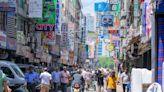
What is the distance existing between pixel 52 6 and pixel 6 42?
14.3m

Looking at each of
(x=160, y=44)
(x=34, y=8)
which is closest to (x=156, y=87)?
(x=160, y=44)

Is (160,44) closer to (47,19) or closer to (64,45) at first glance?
(47,19)

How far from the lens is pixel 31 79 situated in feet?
86.3

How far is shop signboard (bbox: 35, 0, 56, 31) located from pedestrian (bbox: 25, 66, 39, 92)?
904 inches

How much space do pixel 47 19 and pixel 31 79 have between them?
2462 centimetres

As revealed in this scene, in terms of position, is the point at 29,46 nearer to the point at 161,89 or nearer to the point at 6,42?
the point at 6,42

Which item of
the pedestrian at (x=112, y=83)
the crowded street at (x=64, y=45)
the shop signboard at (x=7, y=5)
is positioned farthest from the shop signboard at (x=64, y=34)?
the pedestrian at (x=112, y=83)

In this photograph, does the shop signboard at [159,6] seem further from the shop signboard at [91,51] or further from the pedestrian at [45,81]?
the shop signboard at [91,51]

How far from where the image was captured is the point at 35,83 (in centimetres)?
2700

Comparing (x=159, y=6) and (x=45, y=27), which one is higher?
(x=159, y=6)

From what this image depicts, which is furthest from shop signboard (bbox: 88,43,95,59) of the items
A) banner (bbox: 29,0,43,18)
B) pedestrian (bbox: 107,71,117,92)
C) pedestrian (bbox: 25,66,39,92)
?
pedestrian (bbox: 25,66,39,92)

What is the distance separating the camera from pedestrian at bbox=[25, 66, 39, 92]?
26.2 m

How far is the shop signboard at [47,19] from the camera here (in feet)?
166

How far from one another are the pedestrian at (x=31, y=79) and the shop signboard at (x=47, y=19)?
23.0m
